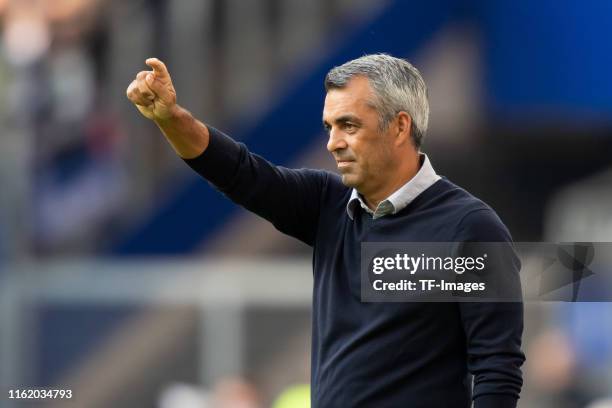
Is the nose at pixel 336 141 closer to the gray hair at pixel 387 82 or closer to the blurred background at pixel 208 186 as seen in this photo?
the gray hair at pixel 387 82

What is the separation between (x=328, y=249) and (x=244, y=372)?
487cm

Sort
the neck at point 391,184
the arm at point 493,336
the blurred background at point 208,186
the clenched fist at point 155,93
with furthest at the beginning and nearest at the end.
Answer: the blurred background at point 208,186 < the neck at point 391,184 < the clenched fist at point 155,93 < the arm at point 493,336

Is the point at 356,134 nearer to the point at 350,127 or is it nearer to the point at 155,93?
the point at 350,127

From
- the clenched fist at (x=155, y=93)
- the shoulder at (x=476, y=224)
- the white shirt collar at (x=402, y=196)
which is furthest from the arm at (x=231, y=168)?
the shoulder at (x=476, y=224)

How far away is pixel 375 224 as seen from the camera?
3002mm

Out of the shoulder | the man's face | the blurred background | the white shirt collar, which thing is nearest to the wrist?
the man's face

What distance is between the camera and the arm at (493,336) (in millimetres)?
2789

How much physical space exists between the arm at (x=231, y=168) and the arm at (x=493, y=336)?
392 mm

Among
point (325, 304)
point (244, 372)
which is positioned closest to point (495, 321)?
point (325, 304)

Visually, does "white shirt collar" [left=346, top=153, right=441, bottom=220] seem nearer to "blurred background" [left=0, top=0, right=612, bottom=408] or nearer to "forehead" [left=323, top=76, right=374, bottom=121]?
"forehead" [left=323, top=76, right=374, bottom=121]

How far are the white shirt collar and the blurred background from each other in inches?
169

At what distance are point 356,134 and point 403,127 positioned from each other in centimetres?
12

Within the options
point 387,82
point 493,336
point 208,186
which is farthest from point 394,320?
point 208,186

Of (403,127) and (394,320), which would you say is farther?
(403,127)
